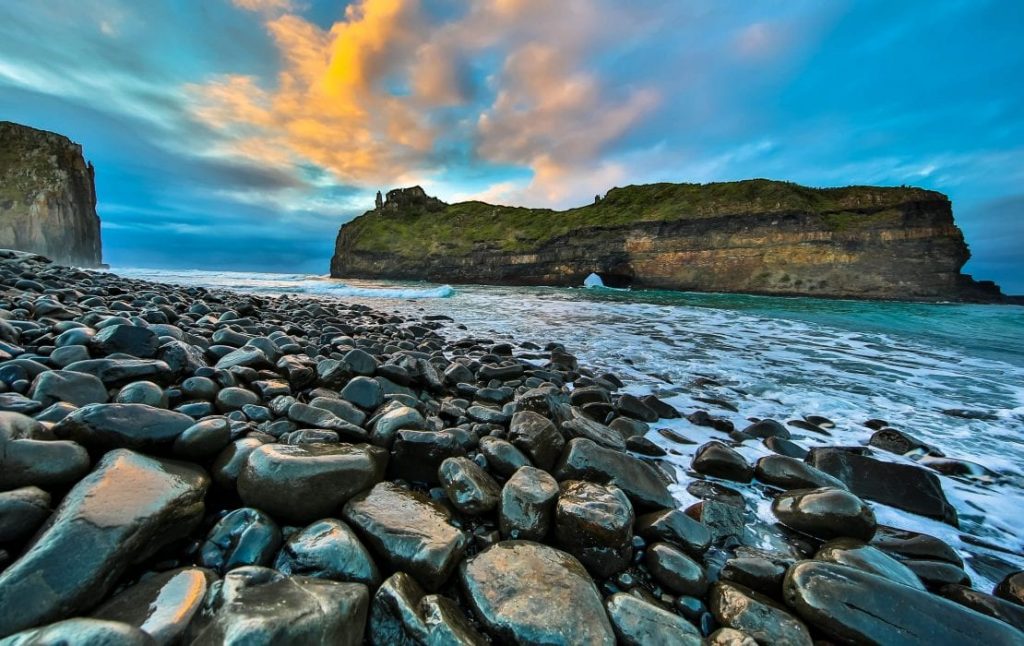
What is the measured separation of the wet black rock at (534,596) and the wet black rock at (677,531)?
0.55 m

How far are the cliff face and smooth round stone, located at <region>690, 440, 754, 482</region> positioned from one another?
229 feet

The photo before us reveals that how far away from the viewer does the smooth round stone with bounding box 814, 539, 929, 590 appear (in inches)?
72.6

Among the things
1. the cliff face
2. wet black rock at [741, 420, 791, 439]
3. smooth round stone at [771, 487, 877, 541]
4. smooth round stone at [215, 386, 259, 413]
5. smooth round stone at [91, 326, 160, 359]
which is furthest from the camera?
the cliff face

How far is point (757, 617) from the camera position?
5.19 ft

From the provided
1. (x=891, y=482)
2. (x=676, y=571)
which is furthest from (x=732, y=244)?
(x=676, y=571)

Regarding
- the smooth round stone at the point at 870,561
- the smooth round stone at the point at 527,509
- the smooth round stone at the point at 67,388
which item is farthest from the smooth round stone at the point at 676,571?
the smooth round stone at the point at 67,388

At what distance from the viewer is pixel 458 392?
4098mm

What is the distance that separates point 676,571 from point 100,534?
2.25 metres

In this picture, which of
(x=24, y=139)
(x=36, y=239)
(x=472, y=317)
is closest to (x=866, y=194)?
(x=472, y=317)

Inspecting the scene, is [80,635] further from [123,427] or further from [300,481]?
[123,427]

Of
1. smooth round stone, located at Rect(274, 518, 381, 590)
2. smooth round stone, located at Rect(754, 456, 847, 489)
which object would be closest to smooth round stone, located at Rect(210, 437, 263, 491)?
smooth round stone, located at Rect(274, 518, 381, 590)

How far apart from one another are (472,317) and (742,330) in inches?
306

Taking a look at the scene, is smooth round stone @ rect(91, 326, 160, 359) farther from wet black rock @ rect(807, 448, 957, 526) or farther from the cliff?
the cliff

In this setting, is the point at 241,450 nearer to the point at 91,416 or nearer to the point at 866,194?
the point at 91,416
